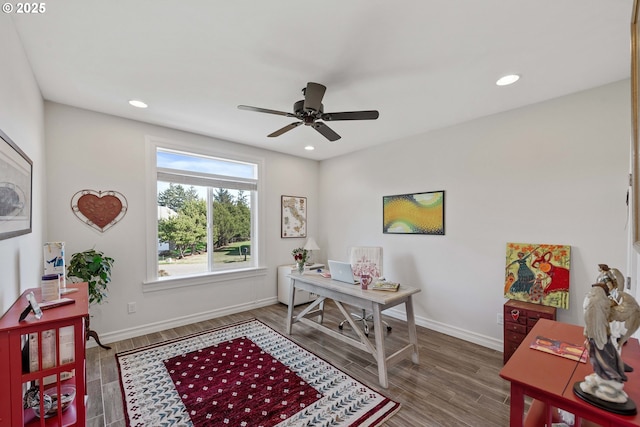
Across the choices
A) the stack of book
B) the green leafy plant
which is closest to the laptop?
the stack of book

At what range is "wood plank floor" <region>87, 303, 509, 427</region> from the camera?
6.53 ft

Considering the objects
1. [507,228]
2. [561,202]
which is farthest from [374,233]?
[561,202]

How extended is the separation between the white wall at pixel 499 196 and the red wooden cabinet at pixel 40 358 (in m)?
3.49

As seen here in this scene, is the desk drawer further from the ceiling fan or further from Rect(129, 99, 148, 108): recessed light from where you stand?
Rect(129, 99, 148, 108): recessed light

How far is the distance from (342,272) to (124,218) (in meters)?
2.65

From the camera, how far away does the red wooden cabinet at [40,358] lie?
1.29 meters

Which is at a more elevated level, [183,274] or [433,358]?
[183,274]

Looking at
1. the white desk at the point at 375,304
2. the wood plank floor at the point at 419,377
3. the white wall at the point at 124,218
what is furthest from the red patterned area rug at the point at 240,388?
the white wall at the point at 124,218

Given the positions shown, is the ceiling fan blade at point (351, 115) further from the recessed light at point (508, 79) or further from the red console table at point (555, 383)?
the red console table at point (555, 383)

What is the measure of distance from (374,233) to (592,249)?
8.02 ft

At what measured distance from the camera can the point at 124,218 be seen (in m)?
3.24

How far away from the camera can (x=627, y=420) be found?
855 millimetres

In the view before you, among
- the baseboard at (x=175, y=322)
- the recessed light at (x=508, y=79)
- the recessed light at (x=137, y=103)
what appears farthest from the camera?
the baseboard at (x=175, y=322)

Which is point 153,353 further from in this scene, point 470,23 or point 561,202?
point 561,202
